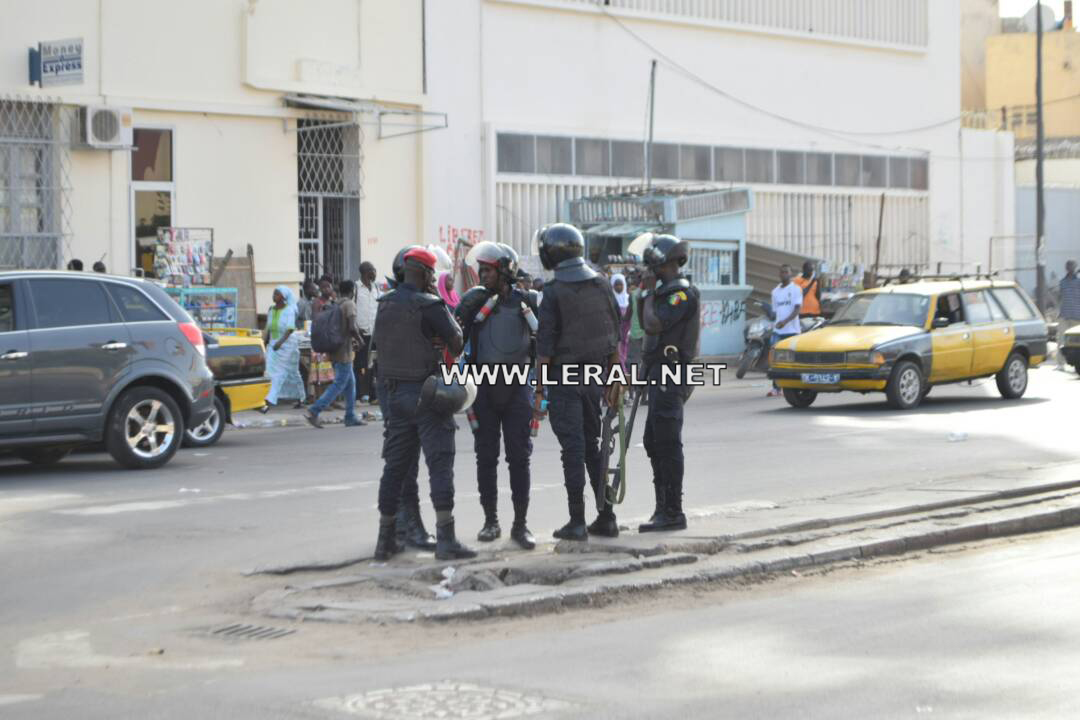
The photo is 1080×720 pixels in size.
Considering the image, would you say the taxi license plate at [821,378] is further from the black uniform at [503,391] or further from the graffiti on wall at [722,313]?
the black uniform at [503,391]

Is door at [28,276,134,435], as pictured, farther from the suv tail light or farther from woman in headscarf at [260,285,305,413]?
woman in headscarf at [260,285,305,413]

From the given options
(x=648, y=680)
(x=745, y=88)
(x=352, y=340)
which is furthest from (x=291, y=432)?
(x=745, y=88)

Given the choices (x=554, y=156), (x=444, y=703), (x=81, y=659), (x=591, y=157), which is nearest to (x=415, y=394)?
(x=81, y=659)

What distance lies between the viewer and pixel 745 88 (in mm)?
31828

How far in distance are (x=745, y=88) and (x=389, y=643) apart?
26136mm

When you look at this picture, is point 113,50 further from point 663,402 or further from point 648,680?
point 648,680

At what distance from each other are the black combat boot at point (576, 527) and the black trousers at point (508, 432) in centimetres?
27

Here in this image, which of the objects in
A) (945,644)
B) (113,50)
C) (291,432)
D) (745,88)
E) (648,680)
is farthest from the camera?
(745,88)

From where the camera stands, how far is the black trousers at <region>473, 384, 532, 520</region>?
9.30m

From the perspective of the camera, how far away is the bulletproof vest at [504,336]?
928 cm

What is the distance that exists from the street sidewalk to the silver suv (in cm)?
492

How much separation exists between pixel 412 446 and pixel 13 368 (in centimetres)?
520

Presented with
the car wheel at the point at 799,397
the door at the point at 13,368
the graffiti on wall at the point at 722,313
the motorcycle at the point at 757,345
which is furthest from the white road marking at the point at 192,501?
the graffiti on wall at the point at 722,313

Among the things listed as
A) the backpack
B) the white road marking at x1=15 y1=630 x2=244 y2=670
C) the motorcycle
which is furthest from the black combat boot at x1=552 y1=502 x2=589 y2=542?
the motorcycle
